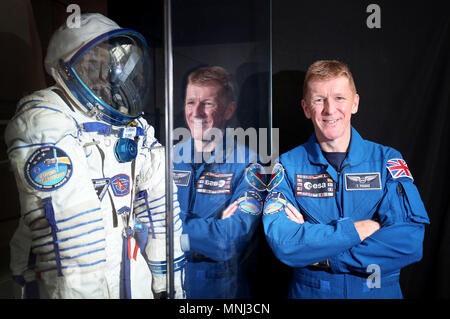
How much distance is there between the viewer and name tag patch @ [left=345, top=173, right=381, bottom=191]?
1379mm

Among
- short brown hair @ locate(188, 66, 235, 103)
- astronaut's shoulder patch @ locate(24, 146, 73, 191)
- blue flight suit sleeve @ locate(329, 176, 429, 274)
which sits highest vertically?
short brown hair @ locate(188, 66, 235, 103)

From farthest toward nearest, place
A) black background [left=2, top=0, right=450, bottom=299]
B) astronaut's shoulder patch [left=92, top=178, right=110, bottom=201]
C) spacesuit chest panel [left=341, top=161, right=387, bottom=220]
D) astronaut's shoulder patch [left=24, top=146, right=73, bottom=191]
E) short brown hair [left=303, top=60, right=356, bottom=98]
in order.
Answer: black background [left=2, top=0, right=450, bottom=299] < short brown hair [left=303, top=60, right=356, bottom=98] < spacesuit chest panel [left=341, top=161, right=387, bottom=220] < astronaut's shoulder patch [left=92, top=178, right=110, bottom=201] < astronaut's shoulder patch [left=24, top=146, right=73, bottom=191]

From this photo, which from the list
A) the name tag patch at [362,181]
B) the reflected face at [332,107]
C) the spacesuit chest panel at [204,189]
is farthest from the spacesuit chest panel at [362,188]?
the spacesuit chest panel at [204,189]

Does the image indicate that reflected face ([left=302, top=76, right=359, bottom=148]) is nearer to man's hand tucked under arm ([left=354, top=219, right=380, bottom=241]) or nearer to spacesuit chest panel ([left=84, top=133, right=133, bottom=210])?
man's hand tucked under arm ([left=354, top=219, right=380, bottom=241])

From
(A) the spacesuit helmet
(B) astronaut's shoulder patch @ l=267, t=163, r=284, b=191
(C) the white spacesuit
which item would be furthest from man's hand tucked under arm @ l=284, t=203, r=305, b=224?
(A) the spacesuit helmet

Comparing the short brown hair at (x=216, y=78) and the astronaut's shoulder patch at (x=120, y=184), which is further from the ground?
the short brown hair at (x=216, y=78)

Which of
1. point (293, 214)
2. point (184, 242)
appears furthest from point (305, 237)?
point (184, 242)

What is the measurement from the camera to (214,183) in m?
1.31

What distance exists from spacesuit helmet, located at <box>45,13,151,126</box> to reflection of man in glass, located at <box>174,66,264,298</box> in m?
0.18

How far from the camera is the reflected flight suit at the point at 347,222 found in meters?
1.29

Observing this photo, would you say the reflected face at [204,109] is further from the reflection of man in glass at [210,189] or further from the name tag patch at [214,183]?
the name tag patch at [214,183]

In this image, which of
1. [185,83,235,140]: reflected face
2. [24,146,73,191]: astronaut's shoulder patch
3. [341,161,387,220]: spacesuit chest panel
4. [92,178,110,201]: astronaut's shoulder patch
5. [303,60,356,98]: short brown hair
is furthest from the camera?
[303,60,356,98]: short brown hair

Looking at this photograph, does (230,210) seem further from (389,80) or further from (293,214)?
(389,80)

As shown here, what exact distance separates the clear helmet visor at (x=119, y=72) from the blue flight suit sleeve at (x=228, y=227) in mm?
451
